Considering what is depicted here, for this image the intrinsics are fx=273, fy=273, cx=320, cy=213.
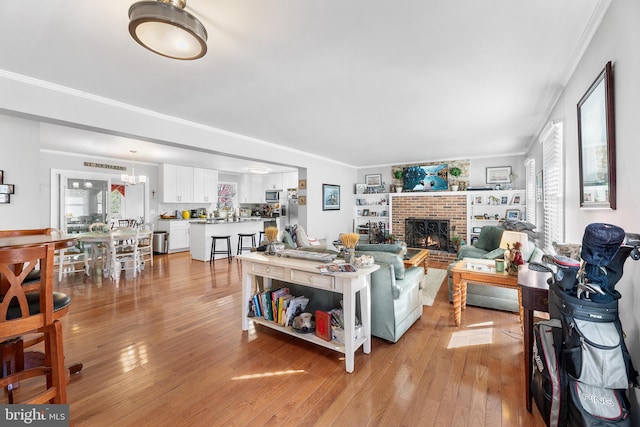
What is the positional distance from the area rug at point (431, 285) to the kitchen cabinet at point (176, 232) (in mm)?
6358

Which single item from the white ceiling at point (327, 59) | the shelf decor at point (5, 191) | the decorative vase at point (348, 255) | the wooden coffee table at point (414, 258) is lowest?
the wooden coffee table at point (414, 258)

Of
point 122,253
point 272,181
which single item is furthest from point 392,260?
point 272,181

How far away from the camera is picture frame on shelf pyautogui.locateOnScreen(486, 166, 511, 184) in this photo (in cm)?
618

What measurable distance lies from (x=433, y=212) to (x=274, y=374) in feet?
18.5

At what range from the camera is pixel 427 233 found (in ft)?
22.3

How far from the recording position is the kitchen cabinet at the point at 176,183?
23.7 ft

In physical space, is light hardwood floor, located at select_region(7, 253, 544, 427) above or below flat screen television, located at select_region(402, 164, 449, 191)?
below

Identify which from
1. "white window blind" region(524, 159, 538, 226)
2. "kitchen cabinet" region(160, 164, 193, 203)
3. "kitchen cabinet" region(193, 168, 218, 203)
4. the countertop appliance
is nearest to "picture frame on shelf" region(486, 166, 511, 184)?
"white window blind" region(524, 159, 538, 226)

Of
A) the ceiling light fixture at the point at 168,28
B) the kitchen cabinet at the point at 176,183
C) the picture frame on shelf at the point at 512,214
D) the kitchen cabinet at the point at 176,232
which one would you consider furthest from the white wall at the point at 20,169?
the picture frame on shelf at the point at 512,214

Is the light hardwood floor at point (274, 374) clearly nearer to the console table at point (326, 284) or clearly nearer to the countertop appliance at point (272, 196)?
the console table at point (326, 284)

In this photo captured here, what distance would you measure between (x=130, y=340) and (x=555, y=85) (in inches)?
188

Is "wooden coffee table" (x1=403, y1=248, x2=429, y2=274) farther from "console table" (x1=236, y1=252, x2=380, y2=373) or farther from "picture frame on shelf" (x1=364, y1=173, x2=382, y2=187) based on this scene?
"picture frame on shelf" (x1=364, y1=173, x2=382, y2=187)

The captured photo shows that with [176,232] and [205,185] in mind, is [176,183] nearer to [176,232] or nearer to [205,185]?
[205,185]

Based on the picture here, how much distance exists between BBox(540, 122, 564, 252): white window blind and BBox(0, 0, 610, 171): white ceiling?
0.42m
